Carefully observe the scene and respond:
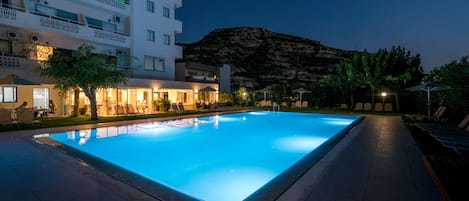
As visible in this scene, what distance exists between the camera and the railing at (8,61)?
44.1 feet

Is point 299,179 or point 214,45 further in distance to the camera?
point 214,45

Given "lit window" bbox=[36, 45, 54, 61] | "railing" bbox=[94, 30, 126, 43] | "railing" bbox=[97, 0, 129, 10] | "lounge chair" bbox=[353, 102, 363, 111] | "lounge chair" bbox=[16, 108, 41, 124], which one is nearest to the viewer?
"lounge chair" bbox=[16, 108, 41, 124]

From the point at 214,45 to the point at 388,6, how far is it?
51022mm

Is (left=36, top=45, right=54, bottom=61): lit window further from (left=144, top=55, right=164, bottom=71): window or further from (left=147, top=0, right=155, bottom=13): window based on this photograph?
(left=147, top=0, right=155, bottom=13): window

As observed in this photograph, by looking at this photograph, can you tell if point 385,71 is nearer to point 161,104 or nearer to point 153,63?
point 161,104

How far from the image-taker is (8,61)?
1361 cm

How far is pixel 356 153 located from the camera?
609 centimetres

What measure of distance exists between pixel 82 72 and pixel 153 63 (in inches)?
393

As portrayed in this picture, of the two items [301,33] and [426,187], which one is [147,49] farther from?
[301,33]

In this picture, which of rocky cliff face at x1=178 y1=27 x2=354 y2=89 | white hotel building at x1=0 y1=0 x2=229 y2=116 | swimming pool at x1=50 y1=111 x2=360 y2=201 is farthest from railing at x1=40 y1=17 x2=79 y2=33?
rocky cliff face at x1=178 y1=27 x2=354 y2=89

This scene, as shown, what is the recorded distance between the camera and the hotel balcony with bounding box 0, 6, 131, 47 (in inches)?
561

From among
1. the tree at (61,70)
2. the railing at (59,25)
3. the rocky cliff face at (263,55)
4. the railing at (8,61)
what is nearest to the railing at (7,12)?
the railing at (59,25)

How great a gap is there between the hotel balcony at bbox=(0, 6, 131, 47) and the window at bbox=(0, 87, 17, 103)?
3724 millimetres

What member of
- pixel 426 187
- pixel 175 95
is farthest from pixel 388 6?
pixel 426 187
